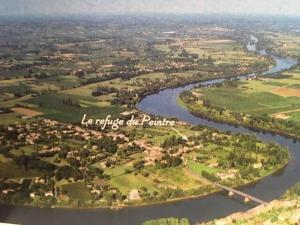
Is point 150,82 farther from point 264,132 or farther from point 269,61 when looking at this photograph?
point 269,61

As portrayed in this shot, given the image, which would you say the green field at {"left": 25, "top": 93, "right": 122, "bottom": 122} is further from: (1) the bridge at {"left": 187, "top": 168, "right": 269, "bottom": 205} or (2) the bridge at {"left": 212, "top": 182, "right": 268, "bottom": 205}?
(2) the bridge at {"left": 212, "top": 182, "right": 268, "bottom": 205}

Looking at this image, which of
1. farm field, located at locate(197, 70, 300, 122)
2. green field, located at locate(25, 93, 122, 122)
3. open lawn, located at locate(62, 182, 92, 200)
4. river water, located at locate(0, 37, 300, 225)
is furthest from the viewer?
farm field, located at locate(197, 70, 300, 122)

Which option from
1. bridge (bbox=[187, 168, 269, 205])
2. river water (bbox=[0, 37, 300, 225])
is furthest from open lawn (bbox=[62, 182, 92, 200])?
bridge (bbox=[187, 168, 269, 205])

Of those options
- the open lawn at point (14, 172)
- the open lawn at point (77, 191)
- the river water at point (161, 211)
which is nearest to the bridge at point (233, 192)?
the river water at point (161, 211)

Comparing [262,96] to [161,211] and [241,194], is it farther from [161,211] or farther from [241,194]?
[161,211]

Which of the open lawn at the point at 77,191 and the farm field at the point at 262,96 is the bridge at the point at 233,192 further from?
the farm field at the point at 262,96

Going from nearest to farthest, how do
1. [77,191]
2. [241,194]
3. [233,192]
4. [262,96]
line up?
[77,191] → [241,194] → [233,192] → [262,96]

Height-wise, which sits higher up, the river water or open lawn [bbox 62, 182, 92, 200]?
open lawn [bbox 62, 182, 92, 200]

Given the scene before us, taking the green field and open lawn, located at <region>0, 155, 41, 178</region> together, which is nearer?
open lawn, located at <region>0, 155, 41, 178</region>

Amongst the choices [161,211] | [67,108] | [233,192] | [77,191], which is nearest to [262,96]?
[67,108]

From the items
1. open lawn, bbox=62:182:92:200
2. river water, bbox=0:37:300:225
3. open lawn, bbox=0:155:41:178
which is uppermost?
open lawn, bbox=0:155:41:178

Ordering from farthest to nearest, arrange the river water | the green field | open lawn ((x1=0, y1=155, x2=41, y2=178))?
the green field, open lawn ((x1=0, y1=155, x2=41, y2=178)), the river water

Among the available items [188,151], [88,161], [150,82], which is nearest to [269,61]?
[150,82]
